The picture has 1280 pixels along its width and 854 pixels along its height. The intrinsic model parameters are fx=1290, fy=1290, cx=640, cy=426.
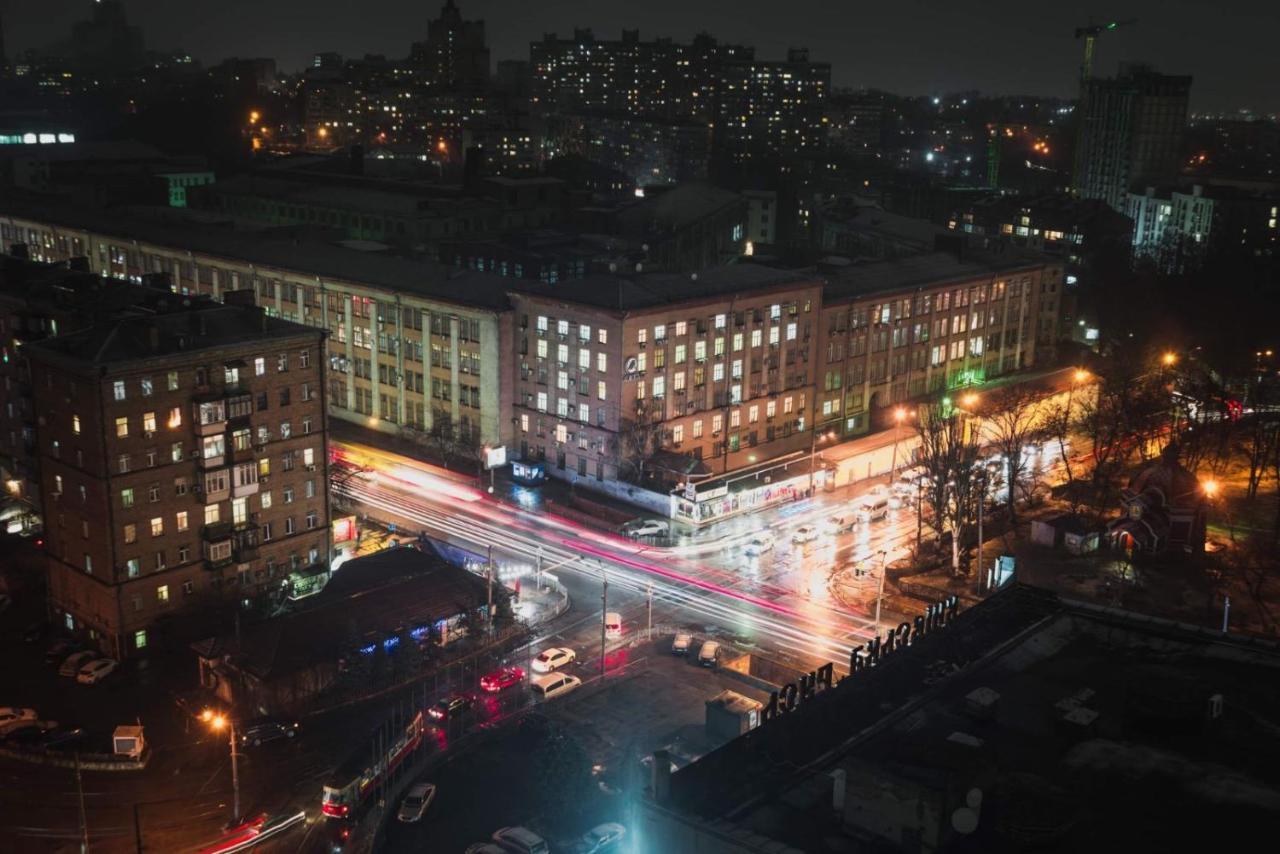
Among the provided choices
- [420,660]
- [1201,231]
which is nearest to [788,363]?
[420,660]

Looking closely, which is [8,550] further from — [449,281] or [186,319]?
[449,281]

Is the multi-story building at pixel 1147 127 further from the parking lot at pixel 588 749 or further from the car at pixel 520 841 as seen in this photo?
the car at pixel 520 841

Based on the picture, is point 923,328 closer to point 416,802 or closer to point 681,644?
point 681,644

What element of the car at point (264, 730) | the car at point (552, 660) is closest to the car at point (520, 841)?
the car at point (264, 730)

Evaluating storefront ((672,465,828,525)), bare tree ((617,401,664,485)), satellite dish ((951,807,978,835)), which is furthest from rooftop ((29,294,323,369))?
satellite dish ((951,807,978,835))

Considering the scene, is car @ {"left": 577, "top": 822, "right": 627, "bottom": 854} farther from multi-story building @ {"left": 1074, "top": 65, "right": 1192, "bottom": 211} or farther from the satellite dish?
multi-story building @ {"left": 1074, "top": 65, "right": 1192, "bottom": 211}
